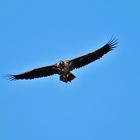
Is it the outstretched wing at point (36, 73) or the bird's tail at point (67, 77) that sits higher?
the outstretched wing at point (36, 73)

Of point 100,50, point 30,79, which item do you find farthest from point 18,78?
point 100,50

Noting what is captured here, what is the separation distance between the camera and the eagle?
2361 inches

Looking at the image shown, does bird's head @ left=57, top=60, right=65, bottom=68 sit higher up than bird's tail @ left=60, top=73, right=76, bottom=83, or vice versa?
bird's head @ left=57, top=60, right=65, bottom=68

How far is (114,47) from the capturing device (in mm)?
60375

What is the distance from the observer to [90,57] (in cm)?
6106

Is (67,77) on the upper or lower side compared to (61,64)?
lower

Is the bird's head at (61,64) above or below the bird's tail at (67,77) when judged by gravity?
above

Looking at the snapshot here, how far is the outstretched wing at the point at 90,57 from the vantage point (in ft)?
198

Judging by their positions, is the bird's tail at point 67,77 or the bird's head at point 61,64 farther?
the bird's head at point 61,64

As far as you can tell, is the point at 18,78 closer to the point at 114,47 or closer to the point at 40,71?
the point at 40,71

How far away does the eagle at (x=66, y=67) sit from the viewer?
60.0m

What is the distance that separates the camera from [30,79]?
2426 inches

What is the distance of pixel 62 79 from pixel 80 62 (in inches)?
67.0

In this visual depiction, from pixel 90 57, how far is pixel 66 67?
1549mm
